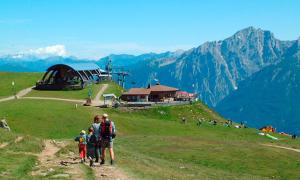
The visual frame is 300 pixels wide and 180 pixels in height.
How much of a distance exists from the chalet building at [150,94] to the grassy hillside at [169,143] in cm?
1037

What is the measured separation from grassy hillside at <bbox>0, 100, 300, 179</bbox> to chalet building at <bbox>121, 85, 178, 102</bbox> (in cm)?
1037

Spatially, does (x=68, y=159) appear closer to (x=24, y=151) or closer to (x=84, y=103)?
(x=24, y=151)

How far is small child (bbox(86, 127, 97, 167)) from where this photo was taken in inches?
1233

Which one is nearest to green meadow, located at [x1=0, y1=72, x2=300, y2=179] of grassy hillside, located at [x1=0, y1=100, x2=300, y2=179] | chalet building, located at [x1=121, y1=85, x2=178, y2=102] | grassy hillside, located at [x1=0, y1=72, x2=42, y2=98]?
grassy hillside, located at [x1=0, y1=100, x2=300, y2=179]

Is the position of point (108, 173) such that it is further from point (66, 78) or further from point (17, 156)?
point (66, 78)

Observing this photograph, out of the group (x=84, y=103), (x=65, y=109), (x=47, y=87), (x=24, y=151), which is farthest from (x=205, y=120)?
(x=24, y=151)

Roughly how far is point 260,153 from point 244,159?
5.10 m

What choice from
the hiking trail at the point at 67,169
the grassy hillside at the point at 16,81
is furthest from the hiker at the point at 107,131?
the grassy hillside at the point at 16,81

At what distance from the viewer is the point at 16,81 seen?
434ft

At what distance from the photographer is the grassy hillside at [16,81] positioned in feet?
380

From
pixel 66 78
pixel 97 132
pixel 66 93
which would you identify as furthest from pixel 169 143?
pixel 66 78

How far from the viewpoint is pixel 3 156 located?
33594mm

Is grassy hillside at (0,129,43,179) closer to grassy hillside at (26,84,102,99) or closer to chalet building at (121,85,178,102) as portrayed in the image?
grassy hillside at (26,84,102,99)

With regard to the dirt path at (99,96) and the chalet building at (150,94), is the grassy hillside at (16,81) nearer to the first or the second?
the dirt path at (99,96)
